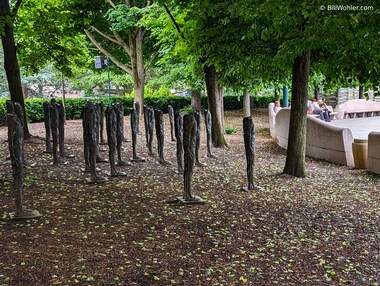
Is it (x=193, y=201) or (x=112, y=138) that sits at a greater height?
(x=112, y=138)

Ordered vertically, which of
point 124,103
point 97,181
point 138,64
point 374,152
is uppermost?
point 138,64

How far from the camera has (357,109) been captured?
28.0m

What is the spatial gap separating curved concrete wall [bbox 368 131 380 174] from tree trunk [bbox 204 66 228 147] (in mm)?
5043

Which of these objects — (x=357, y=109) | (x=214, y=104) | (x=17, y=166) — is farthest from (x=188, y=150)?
(x=357, y=109)

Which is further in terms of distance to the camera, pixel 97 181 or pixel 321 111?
pixel 321 111

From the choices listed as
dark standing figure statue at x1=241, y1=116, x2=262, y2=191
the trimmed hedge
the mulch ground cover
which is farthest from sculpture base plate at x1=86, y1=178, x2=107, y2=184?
the trimmed hedge

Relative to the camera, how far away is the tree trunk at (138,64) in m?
23.6

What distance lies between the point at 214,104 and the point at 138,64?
965cm

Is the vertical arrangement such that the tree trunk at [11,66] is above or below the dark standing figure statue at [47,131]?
above

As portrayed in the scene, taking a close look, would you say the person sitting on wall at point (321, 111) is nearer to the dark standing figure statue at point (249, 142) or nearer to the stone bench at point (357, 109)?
the stone bench at point (357, 109)

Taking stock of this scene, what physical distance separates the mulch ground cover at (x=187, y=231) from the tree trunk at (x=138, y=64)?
13278 mm

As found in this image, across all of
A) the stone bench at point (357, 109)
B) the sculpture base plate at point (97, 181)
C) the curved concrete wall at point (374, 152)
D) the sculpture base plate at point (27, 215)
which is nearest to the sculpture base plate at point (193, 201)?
the sculpture base plate at point (97, 181)

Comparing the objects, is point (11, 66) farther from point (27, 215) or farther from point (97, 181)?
point (27, 215)

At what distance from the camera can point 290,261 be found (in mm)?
5500
